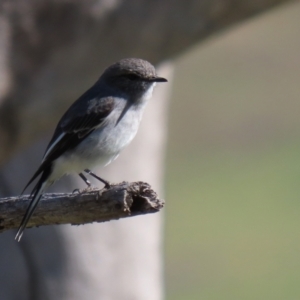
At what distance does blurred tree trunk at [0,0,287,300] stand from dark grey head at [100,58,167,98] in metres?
1.80

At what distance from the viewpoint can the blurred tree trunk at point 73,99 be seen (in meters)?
7.80

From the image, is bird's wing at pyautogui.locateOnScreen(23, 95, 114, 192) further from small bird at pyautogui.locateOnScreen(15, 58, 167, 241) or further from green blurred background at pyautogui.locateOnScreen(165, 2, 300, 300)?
green blurred background at pyautogui.locateOnScreen(165, 2, 300, 300)

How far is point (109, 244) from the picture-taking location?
8211mm

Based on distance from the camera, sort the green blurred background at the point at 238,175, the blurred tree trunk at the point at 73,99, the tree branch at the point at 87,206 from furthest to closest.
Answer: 1. the green blurred background at the point at 238,175
2. the blurred tree trunk at the point at 73,99
3. the tree branch at the point at 87,206

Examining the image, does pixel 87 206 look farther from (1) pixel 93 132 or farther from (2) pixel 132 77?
(2) pixel 132 77

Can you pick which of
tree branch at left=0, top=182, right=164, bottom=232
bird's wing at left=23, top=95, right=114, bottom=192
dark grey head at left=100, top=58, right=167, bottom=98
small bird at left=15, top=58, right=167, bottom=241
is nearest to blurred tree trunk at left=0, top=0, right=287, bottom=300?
dark grey head at left=100, top=58, right=167, bottom=98

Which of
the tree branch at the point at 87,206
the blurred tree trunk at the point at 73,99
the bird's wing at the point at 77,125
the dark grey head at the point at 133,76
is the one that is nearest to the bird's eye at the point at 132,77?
the dark grey head at the point at 133,76

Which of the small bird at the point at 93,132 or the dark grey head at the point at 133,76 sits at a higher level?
the dark grey head at the point at 133,76

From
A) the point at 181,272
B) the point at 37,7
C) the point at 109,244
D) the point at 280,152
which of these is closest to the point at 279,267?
the point at 181,272

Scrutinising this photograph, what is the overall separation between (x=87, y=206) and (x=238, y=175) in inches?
630

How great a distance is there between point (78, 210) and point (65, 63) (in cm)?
300

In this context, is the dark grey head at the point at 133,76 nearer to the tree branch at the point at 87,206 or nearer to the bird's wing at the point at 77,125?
the bird's wing at the point at 77,125

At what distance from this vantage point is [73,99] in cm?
807

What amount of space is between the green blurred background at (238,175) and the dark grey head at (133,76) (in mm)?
4340
